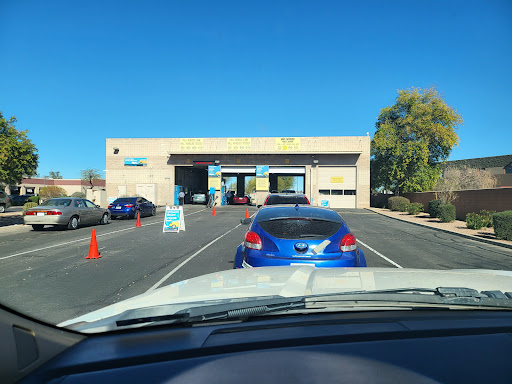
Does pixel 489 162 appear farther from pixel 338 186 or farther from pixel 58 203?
pixel 58 203

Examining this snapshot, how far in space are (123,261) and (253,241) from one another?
17.0ft

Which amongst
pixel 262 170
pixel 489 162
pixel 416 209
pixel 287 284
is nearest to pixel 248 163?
pixel 262 170

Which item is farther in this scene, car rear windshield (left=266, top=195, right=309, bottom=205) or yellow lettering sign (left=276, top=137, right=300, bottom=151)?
yellow lettering sign (left=276, top=137, right=300, bottom=151)

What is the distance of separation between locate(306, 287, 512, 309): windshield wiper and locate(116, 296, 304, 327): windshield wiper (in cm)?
18

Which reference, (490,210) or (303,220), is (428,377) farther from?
(490,210)

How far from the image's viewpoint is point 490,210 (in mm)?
20484

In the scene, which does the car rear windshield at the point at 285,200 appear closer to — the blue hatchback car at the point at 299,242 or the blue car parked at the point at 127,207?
the blue hatchback car at the point at 299,242

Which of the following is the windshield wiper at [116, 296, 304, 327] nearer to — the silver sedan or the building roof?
the silver sedan

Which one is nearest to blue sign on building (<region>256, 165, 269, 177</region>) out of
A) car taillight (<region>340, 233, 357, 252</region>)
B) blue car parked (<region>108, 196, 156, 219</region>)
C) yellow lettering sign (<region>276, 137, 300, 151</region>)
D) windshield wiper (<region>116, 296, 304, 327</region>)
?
yellow lettering sign (<region>276, 137, 300, 151</region>)

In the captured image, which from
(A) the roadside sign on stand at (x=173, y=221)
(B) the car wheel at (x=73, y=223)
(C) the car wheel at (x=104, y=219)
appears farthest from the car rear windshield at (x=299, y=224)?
(C) the car wheel at (x=104, y=219)

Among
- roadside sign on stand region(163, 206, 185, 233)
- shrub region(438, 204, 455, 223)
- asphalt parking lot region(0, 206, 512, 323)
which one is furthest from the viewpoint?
shrub region(438, 204, 455, 223)

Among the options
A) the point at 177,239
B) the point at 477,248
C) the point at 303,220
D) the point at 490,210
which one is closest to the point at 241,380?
the point at 303,220

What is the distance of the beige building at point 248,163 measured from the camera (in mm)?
41000

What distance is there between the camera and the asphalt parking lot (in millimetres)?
5766
